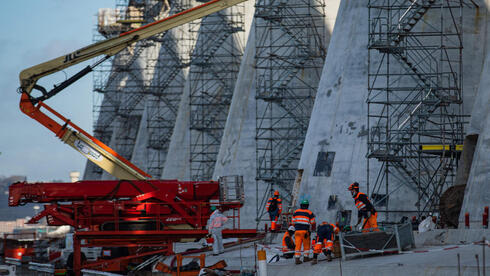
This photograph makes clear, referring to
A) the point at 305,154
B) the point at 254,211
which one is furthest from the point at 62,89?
the point at 254,211

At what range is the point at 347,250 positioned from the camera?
60.2 ft

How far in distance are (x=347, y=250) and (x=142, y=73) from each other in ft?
185

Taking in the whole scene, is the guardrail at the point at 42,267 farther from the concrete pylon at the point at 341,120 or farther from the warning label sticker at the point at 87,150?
the concrete pylon at the point at 341,120

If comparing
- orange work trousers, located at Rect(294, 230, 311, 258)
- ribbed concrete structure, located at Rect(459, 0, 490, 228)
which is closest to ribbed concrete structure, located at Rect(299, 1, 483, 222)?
ribbed concrete structure, located at Rect(459, 0, 490, 228)

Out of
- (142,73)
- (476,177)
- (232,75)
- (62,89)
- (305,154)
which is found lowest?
(476,177)

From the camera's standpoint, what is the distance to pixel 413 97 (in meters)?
27.8

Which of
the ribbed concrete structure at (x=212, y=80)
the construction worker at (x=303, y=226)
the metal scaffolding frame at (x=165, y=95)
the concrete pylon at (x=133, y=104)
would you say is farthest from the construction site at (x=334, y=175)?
the concrete pylon at (x=133, y=104)

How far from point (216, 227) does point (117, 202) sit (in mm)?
3006

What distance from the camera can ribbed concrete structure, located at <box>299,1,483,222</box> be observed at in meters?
27.6

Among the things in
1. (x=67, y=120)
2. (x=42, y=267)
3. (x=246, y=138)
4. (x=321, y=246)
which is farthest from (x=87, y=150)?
(x=321, y=246)

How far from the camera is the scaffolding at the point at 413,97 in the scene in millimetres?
26625

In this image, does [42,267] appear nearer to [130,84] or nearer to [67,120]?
[67,120]

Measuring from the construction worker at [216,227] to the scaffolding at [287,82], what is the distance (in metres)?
12.0

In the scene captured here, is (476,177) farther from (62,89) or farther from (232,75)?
(232,75)
